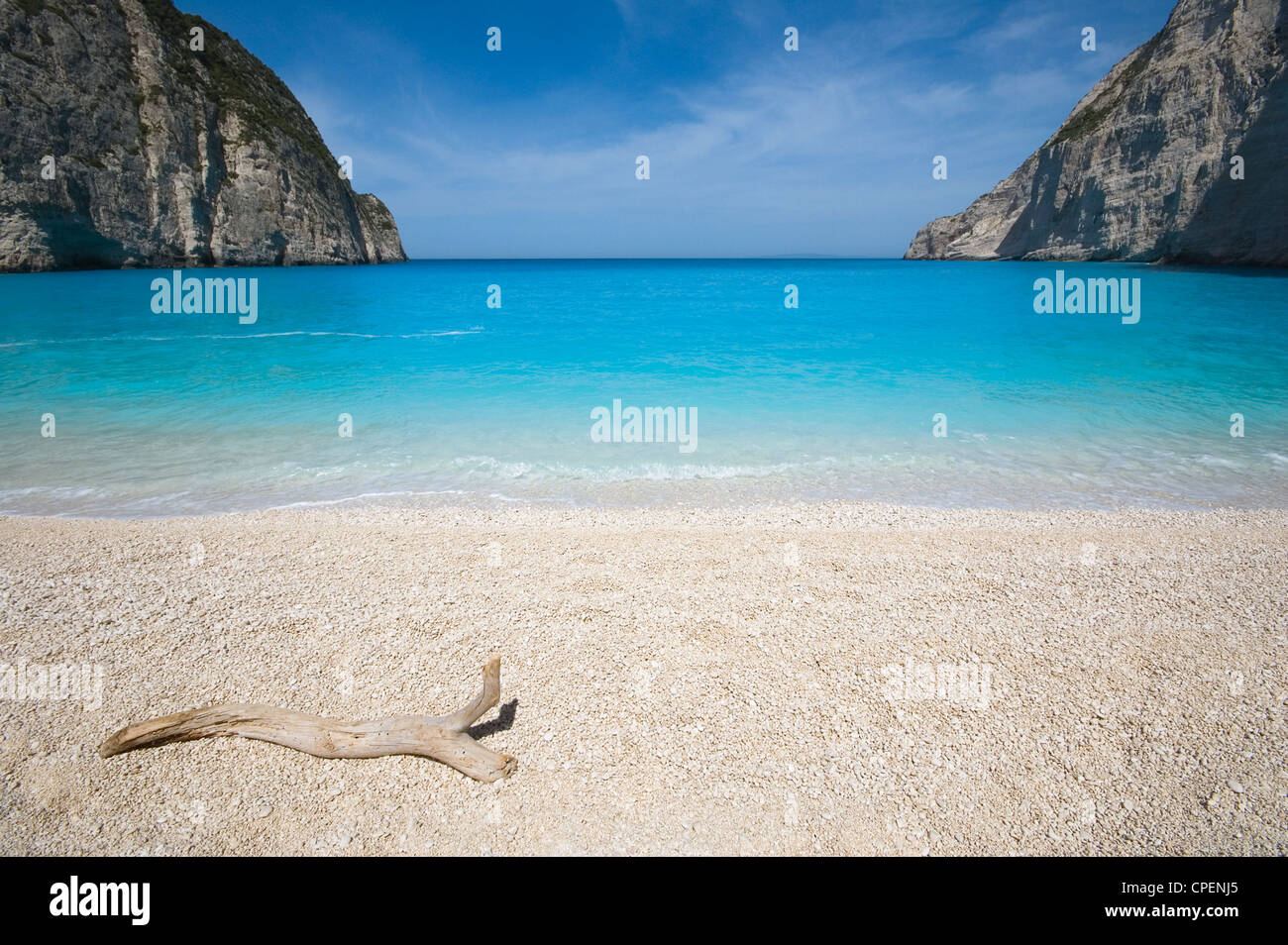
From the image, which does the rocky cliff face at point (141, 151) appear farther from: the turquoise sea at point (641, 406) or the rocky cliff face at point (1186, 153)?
the rocky cliff face at point (1186, 153)

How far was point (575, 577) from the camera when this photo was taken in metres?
6.45

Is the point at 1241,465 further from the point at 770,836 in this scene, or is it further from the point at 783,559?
the point at 770,836

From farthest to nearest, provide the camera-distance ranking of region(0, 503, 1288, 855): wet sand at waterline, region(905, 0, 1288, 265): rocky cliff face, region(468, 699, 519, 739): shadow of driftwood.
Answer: region(905, 0, 1288, 265): rocky cliff face, region(468, 699, 519, 739): shadow of driftwood, region(0, 503, 1288, 855): wet sand at waterline

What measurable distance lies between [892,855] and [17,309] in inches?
1888

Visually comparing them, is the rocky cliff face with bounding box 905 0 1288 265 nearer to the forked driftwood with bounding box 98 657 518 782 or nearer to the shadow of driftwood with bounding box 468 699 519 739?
the shadow of driftwood with bounding box 468 699 519 739

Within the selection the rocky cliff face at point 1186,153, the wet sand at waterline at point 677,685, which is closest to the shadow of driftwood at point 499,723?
the wet sand at waterline at point 677,685

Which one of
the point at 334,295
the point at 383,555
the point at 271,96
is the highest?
the point at 271,96

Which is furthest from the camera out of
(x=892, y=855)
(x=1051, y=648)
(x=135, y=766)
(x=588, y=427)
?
(x=588, y=427)

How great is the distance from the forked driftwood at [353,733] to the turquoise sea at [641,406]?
17.9 ft

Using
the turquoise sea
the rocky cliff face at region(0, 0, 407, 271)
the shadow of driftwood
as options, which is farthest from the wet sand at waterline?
the rocky cliff face at region(0, 0, 407, 271)

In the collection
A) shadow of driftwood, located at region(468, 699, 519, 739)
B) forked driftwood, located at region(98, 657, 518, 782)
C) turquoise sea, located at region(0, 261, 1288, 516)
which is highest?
turquoise sea, located at region(0, 261, 1288, 516)

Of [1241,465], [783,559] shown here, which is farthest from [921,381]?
[783,559]

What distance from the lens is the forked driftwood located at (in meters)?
3.96

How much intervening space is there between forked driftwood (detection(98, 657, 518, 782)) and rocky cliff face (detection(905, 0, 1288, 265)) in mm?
73763
